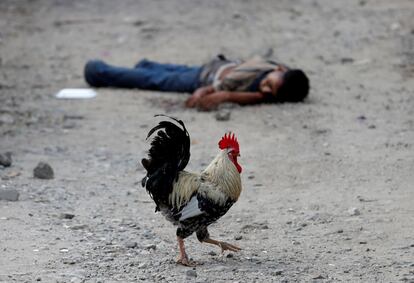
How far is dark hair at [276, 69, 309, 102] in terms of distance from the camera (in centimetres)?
1039

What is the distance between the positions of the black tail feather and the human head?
15.2 ft

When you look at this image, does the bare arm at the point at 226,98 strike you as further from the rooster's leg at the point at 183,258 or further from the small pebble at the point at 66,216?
the rooster's leg at the point at 183,258

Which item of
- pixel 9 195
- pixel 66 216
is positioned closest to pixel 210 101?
pixel 9 195

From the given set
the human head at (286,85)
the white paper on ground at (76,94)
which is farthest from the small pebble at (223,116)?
the white paper on ground at (76,94)

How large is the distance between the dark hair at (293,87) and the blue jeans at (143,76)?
1.28 meters

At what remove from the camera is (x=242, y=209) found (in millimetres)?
7297

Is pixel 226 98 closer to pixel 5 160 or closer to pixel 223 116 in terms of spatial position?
pixel 223 116

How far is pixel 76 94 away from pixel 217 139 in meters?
2.67

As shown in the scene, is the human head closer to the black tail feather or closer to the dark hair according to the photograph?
the dark hair

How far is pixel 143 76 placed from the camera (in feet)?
37.7

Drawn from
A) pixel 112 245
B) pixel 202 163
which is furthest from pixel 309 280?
pixel 202 163

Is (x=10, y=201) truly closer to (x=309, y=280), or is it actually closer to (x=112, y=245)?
(x=112, y=245)

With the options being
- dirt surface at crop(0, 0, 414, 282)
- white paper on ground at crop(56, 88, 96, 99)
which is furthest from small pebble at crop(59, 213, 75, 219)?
white paper on ground at crop(56, 88, 96, 99)

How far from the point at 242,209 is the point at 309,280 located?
1.81 meters
